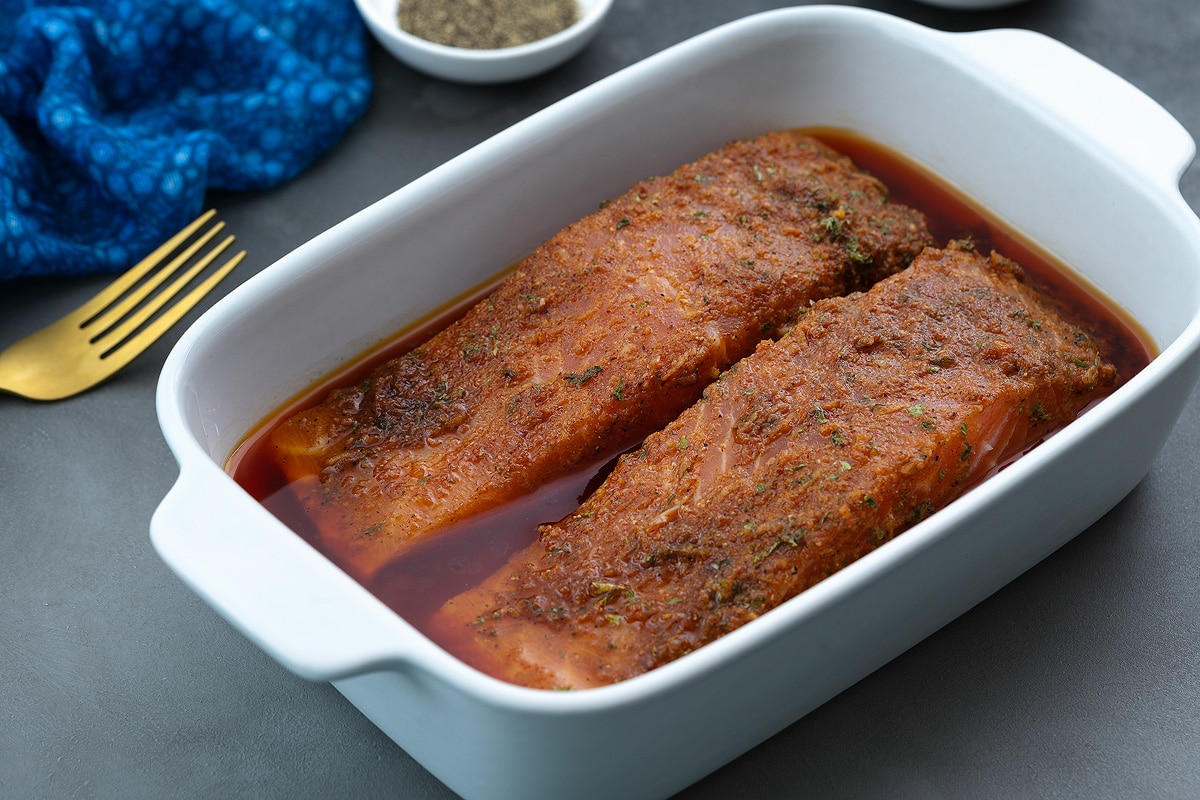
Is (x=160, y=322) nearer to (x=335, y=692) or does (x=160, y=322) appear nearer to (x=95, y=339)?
(x=95, y=339)

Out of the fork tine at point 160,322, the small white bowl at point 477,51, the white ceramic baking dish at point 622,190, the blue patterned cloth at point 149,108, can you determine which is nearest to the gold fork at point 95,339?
the fork tine at point 160,322

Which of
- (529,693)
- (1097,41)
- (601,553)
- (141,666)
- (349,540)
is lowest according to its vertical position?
(141,666)

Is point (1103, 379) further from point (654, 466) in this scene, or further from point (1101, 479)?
point (654, 466)

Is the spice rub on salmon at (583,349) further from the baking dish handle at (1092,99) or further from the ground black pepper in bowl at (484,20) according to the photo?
the ground black pepper in bowl at (484,20)

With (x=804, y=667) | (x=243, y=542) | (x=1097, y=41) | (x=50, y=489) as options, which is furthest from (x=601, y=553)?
(x=1097, y=41)

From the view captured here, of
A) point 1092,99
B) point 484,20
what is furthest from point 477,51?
point 1092,99

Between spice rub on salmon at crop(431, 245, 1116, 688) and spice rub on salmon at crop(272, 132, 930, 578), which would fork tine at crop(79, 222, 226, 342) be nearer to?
spice rub on salmon at crop(272, 132, 930, 578)

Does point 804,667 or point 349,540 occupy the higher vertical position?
point 804,667
